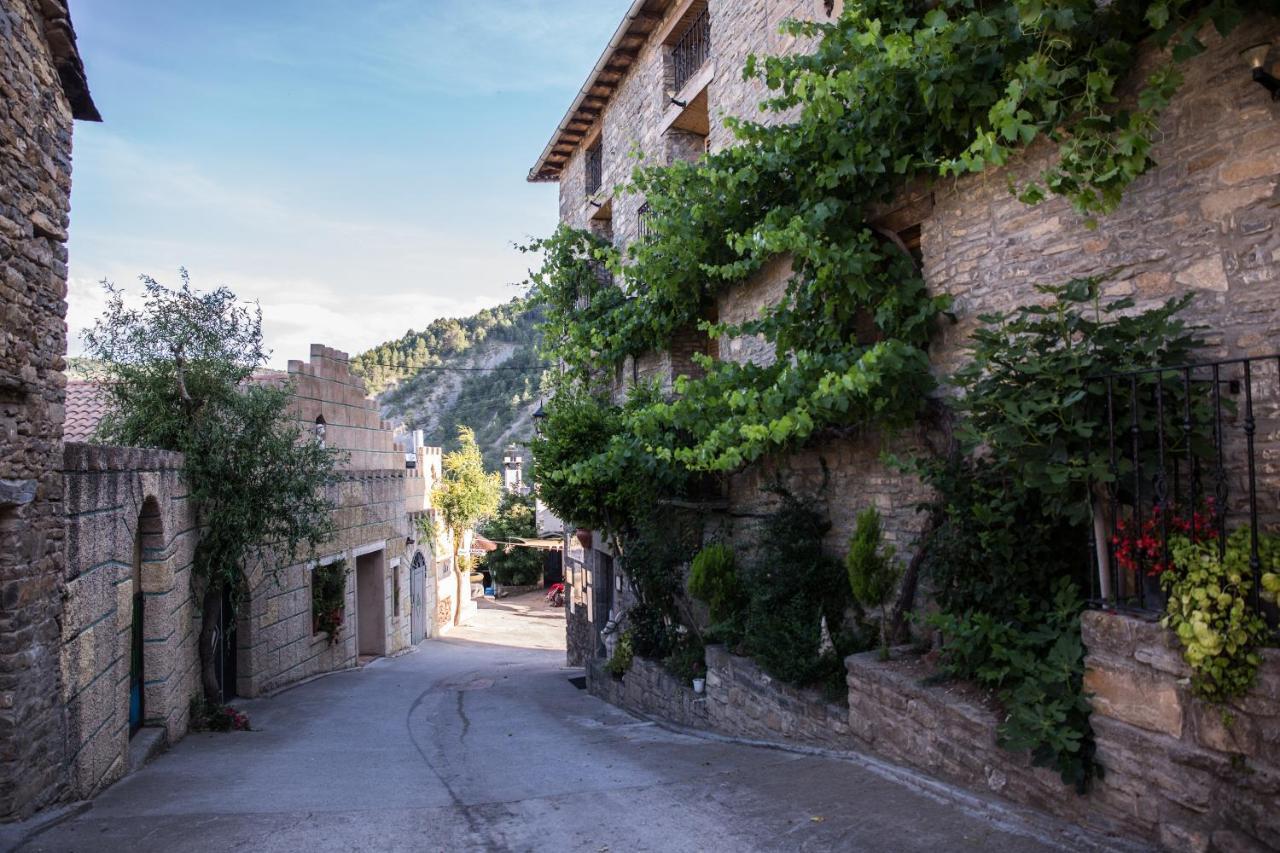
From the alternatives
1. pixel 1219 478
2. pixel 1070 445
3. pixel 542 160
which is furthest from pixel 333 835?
pixel 542 160

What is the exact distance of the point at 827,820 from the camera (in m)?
4.48

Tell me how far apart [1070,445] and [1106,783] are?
1.53 metres

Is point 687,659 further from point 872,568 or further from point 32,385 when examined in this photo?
point 32,385

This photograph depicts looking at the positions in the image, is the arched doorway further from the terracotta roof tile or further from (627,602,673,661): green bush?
(627,602,673,661): green bush

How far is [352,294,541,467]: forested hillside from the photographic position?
51375mm

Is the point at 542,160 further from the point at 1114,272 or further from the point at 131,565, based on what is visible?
the point at 1114,272

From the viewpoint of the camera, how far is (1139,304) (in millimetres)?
4781

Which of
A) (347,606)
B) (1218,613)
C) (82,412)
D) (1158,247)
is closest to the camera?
(1218,613)

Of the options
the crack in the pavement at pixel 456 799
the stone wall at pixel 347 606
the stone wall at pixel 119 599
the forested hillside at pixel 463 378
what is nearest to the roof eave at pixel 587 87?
the stone wall at pixel 347 606

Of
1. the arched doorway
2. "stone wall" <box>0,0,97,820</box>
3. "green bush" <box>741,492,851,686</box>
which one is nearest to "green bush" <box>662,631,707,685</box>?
"green bush" <box>741,492,851,686</box>

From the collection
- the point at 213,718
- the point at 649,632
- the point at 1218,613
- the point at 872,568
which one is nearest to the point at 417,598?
the point at 649,632

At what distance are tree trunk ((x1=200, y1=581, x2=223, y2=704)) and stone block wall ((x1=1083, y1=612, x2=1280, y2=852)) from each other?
26.5 feet

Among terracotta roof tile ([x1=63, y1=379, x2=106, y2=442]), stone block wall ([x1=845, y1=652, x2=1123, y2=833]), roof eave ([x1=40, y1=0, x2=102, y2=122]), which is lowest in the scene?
stone block wall ([x1=845, y1=652, x2=1123, y2=833])

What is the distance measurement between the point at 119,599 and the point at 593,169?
1090 centimetres
